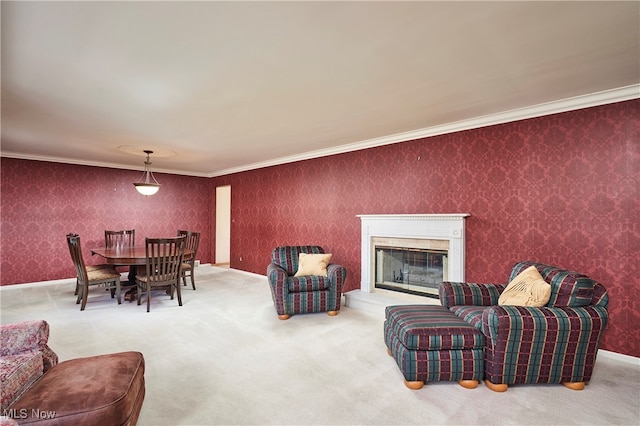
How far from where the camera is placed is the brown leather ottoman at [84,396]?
4.41 ft

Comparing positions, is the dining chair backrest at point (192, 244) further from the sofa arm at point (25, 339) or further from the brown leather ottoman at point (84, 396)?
the brown leather ottoman at point (84, 396)

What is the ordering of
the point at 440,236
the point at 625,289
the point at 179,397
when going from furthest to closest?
1. the point at 440,236
2. the point at 625,289
3. the point at 179,397

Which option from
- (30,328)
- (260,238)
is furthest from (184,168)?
(30,328)

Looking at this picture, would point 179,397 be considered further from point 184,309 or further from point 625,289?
point 625,289

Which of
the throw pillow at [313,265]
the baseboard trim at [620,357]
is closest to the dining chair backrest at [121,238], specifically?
the throw pillow at [313,265]

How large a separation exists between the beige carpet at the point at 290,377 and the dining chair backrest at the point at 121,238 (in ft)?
6.15

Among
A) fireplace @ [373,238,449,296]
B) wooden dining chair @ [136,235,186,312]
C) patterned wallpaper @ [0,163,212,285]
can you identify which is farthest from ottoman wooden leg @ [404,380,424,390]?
patterned wallpaper @ [0,163,212,285]

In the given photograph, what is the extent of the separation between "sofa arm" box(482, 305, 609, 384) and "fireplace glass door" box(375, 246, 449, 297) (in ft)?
5.53

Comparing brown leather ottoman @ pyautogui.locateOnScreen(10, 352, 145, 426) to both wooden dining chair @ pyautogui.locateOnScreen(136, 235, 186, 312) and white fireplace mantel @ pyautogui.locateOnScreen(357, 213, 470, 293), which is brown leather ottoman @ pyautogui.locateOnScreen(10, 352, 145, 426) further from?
white fireplace mantel @ pyautogui.locateOnScreen(357, 213, 470, 293)

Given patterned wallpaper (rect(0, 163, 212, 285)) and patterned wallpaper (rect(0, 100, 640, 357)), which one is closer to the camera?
patterned wallpaper (rect(0, 100, 640, 357))

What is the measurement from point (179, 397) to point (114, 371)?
683mm

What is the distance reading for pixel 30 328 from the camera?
1789 millimetres

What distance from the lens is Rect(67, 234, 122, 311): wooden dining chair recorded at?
4145 mm

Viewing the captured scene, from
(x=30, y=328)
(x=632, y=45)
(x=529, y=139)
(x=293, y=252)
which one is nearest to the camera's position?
(x=30, y=328)
